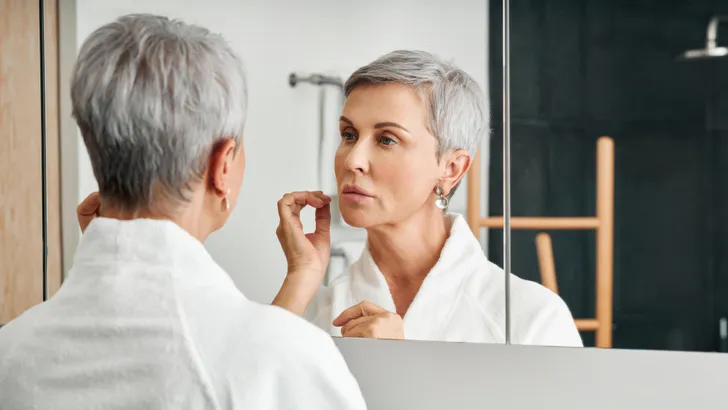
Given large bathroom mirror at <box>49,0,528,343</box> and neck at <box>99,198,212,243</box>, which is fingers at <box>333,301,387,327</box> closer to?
large bathroom mirror at <box>49,0,528,343</box>

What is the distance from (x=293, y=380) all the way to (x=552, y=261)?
0.56m

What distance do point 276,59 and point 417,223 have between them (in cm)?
35

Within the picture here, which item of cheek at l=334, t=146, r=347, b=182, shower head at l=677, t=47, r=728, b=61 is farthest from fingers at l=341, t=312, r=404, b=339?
shower head at l=677, t=47, r=728, b=61

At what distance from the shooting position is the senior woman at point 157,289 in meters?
0.70

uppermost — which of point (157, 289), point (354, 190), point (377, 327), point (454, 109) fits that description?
point (454, 109)

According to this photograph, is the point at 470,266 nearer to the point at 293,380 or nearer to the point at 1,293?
the point at 293,380

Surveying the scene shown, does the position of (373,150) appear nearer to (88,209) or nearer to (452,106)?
(452,106)

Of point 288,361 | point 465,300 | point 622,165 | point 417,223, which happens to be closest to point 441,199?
point 417,223

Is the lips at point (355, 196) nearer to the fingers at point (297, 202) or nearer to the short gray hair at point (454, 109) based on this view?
the fingers at point (297, 202)

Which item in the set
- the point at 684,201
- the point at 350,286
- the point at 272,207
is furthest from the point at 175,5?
the point at 684,201

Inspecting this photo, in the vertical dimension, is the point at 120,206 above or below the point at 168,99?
below

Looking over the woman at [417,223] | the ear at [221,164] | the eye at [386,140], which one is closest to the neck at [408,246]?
the woman at [417,223]

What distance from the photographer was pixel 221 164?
2.68 ft

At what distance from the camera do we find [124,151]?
759 millimetres
